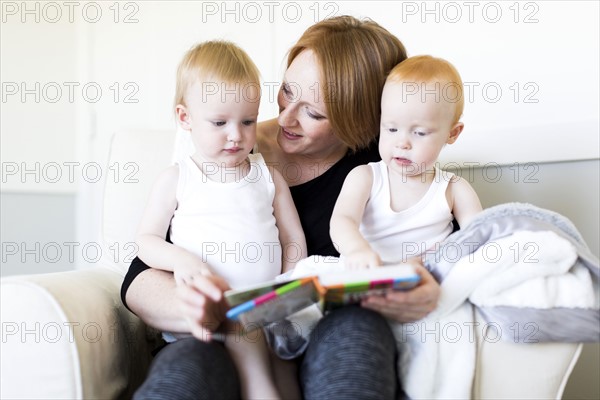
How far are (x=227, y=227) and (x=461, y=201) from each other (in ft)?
1.52

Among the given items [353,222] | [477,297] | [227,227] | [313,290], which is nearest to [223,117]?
[227,227]

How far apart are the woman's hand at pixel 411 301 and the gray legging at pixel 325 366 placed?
0.02 metres

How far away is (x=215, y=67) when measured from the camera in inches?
48.0

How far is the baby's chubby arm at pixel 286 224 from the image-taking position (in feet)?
4.37

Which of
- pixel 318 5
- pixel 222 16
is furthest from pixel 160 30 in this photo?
pixel 318 5

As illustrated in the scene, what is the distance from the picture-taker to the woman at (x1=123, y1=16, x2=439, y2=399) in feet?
2.88

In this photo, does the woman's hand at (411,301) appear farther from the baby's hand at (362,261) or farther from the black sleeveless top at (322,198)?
the black sleeveless top at (322,198)

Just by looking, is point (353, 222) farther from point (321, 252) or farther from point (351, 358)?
point (351, 358)

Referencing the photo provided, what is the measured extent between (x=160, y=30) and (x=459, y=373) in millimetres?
2064

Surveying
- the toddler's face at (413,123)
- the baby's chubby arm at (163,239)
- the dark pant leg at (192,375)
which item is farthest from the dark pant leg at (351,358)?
the toddler's face at (413,123)

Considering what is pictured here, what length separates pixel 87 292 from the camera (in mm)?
1161

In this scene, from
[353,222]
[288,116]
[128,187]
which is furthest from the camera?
[128,187]

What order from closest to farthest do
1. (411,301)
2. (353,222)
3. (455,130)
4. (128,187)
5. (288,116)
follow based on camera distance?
(411,301), (353,222), (455,130), (288,116), (128,187)

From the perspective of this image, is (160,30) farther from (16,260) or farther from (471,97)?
(471,97)
